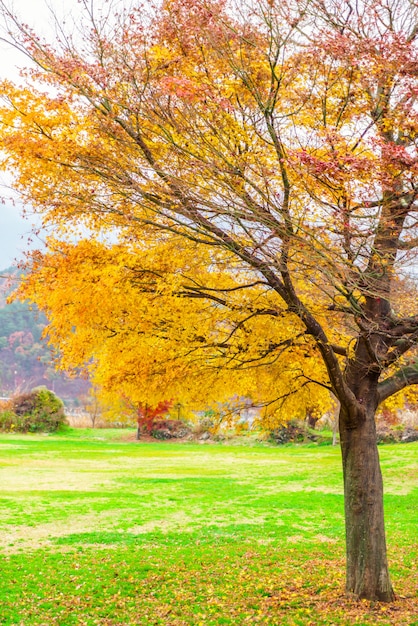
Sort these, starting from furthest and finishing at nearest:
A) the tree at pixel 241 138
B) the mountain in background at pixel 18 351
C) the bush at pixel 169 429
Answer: the mountain in background at pixel 18 351 < the bush at pixel 169 429 < the tree at pixel 241 138

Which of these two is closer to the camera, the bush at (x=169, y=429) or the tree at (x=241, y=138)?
the tree at (x=241, y=138)

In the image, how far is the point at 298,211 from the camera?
580 centimetres

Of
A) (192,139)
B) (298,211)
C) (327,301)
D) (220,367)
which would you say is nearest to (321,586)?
(220,367)

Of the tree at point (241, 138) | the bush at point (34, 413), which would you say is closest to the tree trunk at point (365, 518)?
the tree at point (241, 138)

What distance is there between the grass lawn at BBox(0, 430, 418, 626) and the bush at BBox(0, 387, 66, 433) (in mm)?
15234

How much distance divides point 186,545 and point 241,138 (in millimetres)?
8132

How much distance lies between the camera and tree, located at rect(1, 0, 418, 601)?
5352 millimetres

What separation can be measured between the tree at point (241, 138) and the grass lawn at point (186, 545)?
11.8 feet

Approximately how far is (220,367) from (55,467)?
16730 millimetres

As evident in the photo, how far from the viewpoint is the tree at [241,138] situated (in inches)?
211

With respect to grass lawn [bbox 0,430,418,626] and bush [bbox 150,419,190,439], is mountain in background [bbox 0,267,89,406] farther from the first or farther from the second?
grass lawn [bbox 0,430,418,626]

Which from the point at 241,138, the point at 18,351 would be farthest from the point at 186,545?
the point at 18,351

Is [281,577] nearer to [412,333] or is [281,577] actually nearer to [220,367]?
[220,367]

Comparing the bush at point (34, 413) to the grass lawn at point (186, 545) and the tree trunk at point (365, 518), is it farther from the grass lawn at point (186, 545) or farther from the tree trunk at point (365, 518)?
the tree trunk at point (365, 518)
